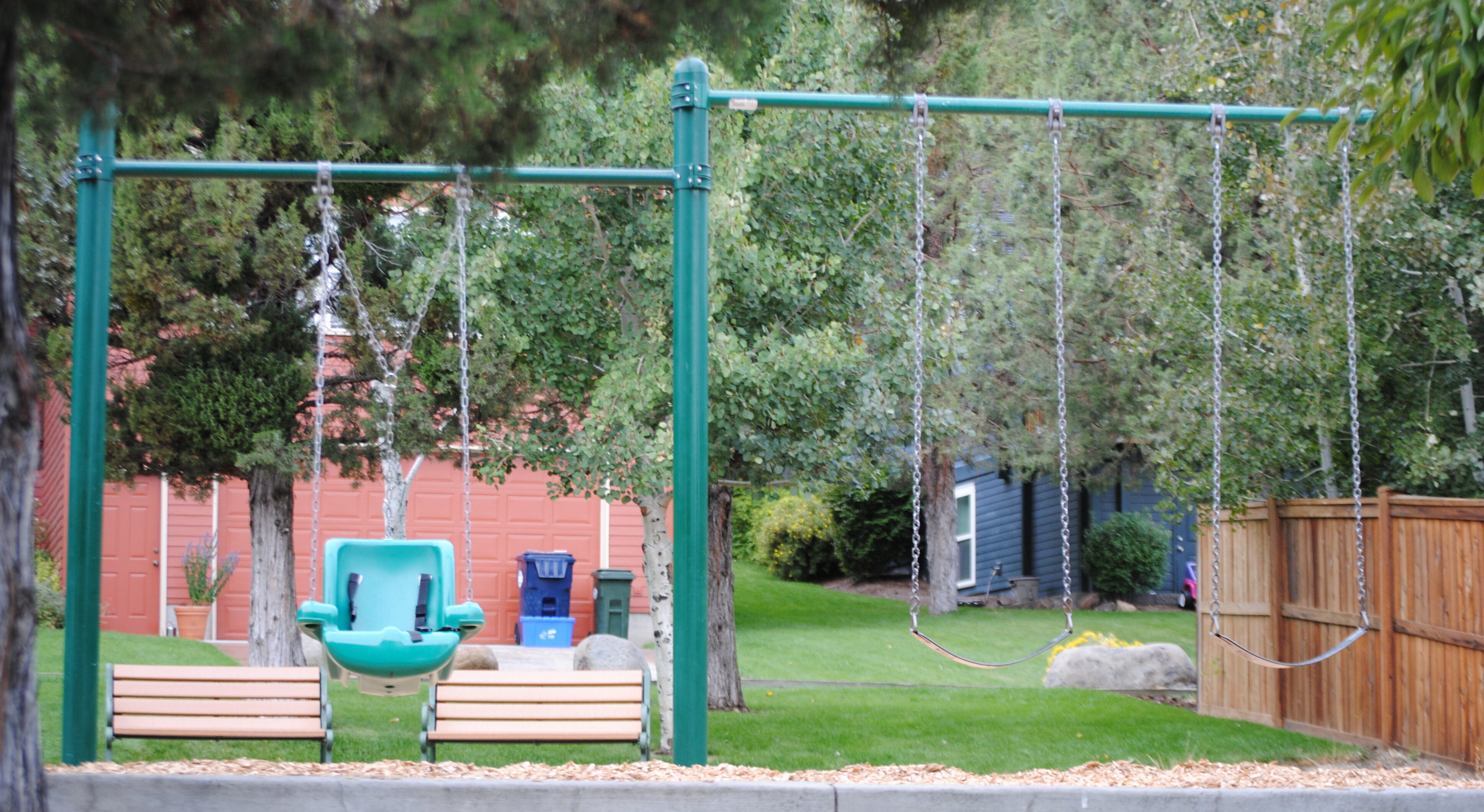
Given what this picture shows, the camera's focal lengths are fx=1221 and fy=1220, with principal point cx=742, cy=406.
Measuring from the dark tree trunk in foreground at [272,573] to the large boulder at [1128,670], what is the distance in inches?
296

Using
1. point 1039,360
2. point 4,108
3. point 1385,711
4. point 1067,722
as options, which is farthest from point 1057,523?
point 4,108

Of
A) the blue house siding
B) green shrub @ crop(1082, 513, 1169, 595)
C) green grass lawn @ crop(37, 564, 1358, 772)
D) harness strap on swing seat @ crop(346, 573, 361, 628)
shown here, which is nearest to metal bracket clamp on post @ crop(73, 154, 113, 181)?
harness strap on swing seat @ crop(346, 573, 361, 628)

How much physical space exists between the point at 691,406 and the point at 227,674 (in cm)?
292

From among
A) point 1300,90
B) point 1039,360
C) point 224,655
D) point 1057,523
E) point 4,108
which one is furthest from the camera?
point 1057,523

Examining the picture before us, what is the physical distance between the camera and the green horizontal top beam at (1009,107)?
6.19 m

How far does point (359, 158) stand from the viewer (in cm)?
1088

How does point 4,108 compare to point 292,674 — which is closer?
point 4,108

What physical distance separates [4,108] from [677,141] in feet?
10.0

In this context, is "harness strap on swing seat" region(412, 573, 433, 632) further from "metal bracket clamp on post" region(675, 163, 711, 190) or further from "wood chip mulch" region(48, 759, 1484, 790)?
"metal bracket clamp on post" region(675, 163, 711, 190)

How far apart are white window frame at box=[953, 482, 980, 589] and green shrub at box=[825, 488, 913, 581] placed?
1.43m

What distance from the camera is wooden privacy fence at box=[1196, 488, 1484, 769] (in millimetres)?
7457

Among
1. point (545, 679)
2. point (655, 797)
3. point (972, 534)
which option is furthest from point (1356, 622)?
point (972, 534)

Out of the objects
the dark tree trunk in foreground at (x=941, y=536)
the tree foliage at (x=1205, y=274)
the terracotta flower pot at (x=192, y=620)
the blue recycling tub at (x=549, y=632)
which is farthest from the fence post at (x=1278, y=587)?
the terracotta flower pot at (x=192, y=620)

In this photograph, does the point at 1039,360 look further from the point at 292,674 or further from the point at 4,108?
the point at 4,108
